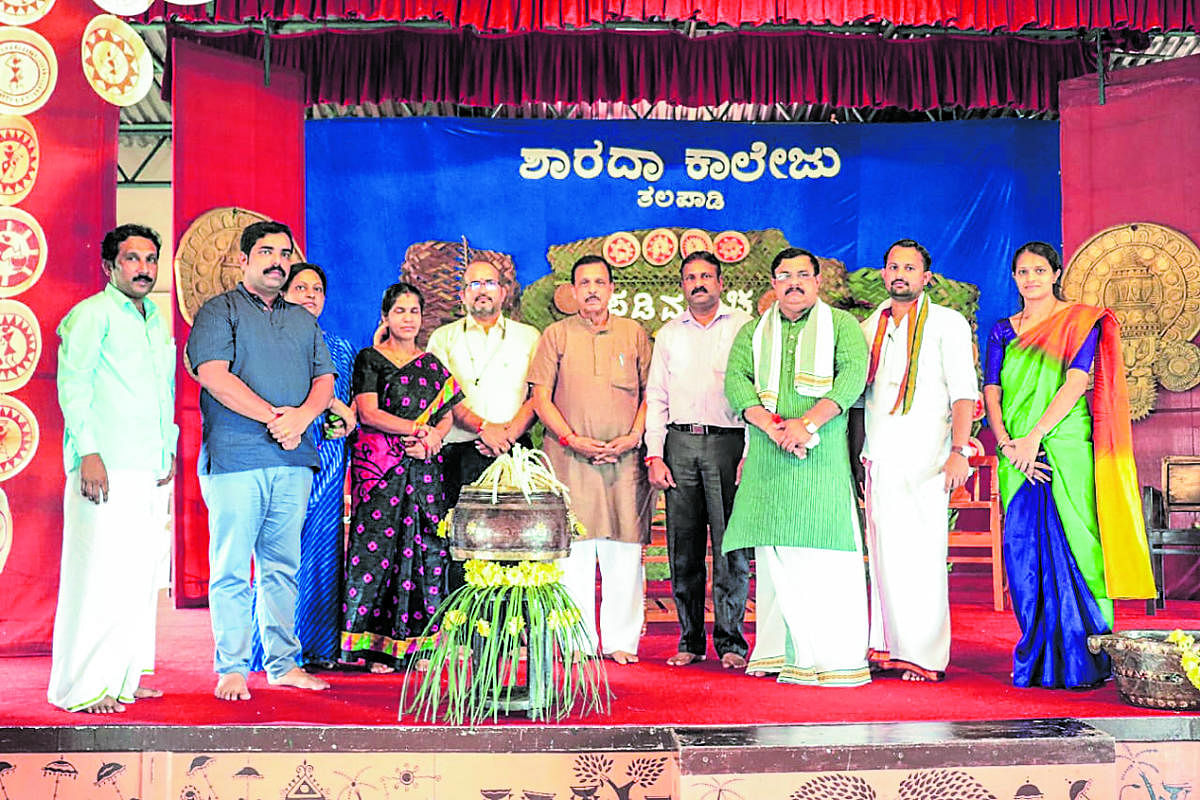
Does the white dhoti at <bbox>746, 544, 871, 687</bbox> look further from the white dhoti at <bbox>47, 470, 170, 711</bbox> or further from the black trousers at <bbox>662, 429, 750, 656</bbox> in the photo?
the white dhoti at <bbox>47, 470, 170, 711</bbox>

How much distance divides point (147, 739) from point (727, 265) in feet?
18.0

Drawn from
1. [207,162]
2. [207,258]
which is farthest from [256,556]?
[207,162]

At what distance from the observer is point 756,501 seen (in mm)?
4066

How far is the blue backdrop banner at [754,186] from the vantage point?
765 cm

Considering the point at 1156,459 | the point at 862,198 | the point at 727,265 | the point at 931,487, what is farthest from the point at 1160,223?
the point at 931,487

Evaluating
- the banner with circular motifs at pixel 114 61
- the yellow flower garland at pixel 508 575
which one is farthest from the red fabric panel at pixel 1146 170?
the banner with circular motifs at pixel 114 61

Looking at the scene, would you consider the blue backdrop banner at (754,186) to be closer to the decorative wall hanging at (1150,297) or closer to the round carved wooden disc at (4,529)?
the decorative wall hanging at (1150,297)

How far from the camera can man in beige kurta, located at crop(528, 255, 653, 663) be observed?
4.46 meters

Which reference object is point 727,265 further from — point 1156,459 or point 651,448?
point 651,448

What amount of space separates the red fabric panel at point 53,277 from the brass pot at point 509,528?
210 centimetres

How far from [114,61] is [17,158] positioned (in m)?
0.57

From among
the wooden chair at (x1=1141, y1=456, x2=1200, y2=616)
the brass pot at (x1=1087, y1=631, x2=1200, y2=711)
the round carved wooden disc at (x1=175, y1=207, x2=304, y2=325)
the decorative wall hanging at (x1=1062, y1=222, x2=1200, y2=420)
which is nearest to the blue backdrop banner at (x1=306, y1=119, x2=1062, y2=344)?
the decorative wall hanging at (x1=1062, y1=222, x2=1200, y2=420)

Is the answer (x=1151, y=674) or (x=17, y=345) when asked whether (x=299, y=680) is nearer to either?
(x=17, y=345)

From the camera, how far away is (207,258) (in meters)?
6.23
